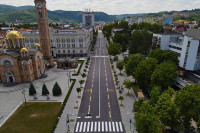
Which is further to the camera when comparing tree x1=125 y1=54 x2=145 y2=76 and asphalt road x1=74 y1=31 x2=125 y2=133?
tree x1=125 y1=54 x2=145 y2=76

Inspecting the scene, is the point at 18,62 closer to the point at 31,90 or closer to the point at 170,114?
the point at 31,90

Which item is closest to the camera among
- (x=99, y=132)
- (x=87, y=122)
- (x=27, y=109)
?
(x=99, y=132)

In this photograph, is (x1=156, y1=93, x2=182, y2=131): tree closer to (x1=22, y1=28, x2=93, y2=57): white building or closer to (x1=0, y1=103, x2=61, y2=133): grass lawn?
(x1=0, y1=103, x2=61, y2=133): grass lawn

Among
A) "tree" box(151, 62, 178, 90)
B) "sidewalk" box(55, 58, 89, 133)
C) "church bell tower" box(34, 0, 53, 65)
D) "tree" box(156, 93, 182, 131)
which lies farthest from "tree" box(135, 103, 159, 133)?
"church bell tower" box(34, 0, 53, 65)

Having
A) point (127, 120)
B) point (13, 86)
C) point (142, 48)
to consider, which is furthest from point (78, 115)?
point (142, 48)

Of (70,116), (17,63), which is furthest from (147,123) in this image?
(17,63)

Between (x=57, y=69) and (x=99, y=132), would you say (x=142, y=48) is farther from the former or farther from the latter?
(x=99, y=132)
